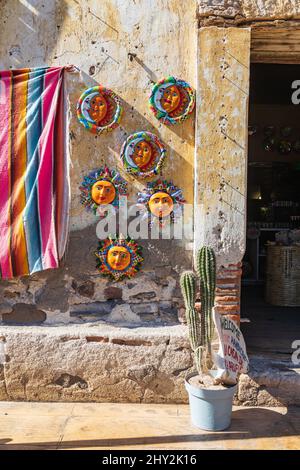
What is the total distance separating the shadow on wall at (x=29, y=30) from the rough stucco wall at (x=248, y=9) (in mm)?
1248

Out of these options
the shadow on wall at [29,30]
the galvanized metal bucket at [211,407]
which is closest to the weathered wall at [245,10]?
the shadow on wall at [29,30]

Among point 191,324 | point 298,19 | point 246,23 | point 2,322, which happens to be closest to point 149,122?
point 246,23

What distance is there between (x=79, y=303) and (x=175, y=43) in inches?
95.2

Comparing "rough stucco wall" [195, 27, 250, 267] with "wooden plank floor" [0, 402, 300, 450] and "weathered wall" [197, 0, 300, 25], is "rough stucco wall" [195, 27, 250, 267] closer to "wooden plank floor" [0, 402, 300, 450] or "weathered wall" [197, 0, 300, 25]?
"weathered wall" [197, 0, 300, 25]

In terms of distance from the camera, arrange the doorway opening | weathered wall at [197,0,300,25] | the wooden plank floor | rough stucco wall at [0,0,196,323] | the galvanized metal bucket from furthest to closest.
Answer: the doorway opening
rough stucco wall at [0,0,196,323]
weathered wall at [197,0,300,25]
the galvanized metal bucket
the wooden plank floor

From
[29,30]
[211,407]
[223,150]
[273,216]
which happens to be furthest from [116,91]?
[273,216]

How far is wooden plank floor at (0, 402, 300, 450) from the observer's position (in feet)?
10.3

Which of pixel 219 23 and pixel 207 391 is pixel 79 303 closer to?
pixel 207 391

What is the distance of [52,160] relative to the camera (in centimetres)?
385

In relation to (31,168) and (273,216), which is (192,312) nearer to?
(31,168)

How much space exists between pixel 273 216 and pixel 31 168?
6.64 metres

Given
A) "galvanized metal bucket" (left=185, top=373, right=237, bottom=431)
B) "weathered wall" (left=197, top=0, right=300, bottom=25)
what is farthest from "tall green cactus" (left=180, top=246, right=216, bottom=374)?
"weathered wall" (left=197, top=0, right=300, bottom=25)

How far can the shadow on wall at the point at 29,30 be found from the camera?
3.84 meters
